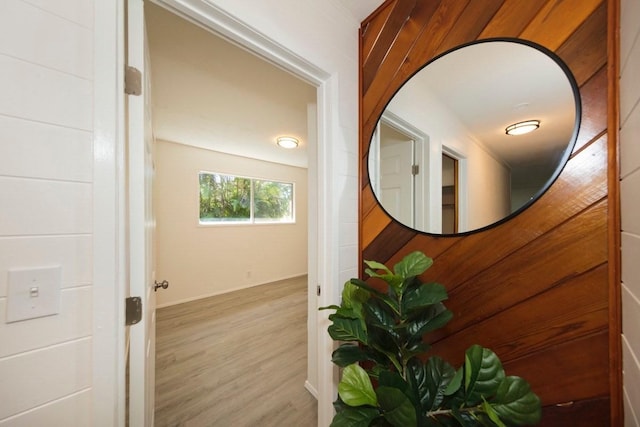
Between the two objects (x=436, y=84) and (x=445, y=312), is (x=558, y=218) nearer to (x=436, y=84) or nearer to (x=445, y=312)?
(x=445, y=312)

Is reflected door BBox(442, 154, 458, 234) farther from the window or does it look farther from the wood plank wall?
the window

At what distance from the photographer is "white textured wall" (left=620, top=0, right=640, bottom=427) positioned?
1.68 feet

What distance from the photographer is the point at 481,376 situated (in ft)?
1.90

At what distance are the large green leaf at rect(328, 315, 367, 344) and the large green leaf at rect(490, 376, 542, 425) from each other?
0.38m

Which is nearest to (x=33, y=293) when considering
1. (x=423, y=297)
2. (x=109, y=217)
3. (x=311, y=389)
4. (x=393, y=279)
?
(x=109, y=217)

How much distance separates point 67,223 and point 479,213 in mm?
1330

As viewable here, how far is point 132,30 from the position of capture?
2.26 feet

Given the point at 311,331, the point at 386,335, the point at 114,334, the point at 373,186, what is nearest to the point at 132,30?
the point at 114,334

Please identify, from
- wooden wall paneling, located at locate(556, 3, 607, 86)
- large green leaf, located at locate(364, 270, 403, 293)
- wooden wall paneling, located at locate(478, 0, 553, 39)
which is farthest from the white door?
wooden wall paneling, located at locate(556, 3, 607, 86)

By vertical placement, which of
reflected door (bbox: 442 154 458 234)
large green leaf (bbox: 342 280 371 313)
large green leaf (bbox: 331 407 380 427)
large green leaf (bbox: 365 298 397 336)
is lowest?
large green leaf (bbox: 331 407 380 427)

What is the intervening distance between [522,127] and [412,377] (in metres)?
0.98

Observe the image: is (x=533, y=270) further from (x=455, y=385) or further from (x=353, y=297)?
(x=353, y=297)

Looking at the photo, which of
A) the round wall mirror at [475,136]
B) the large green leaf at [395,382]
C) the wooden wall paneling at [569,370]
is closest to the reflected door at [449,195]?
the round wall mirror at [475,136]

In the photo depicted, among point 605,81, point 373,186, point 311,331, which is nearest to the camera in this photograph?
point 605,81
